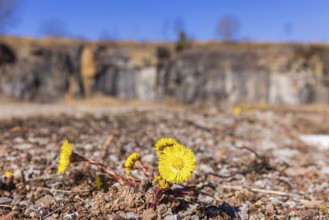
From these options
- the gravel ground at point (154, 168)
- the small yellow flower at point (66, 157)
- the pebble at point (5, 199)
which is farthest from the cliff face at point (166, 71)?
the small yellow flower at point (66, 157)

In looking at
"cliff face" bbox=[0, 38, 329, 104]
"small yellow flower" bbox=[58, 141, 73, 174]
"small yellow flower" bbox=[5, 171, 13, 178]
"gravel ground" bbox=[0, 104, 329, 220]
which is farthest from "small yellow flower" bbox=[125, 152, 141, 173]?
"cliff face" bbox=[0, 38, 329, 104]

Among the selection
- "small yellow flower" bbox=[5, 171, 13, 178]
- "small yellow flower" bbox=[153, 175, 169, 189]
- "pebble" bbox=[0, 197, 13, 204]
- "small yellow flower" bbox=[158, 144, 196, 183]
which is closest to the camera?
"small yellow flower" bbox=[158, 144, 196, 183]

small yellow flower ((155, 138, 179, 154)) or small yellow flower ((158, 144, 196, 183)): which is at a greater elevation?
small yellow flower ((155, 138, 179, 154))

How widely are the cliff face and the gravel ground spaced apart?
10691 mm

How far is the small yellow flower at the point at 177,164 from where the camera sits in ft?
9.14

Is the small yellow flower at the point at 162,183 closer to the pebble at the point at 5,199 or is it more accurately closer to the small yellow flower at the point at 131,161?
the small yellow flower at the point at 131,161

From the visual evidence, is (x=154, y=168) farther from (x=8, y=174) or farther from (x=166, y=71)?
(x=166, y=71)

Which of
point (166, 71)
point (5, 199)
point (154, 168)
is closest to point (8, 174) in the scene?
point (5, 199)

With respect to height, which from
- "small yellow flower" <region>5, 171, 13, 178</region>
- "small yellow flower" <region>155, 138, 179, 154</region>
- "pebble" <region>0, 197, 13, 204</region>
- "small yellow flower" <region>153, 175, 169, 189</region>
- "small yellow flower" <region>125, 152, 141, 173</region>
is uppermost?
"small yellow flower" <region>155, 138, 179, 154</region>

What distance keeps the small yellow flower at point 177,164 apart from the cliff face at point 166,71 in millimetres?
16445

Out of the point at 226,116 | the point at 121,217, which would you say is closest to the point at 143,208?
the point at 121,217

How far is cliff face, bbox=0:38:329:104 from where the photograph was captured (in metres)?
18.7

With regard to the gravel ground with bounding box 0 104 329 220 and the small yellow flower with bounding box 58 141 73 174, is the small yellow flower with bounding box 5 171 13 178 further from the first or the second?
the small yellow flower with bounding box 58 141 73 174

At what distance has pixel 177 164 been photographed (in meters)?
2.84
